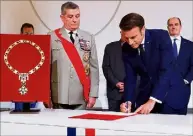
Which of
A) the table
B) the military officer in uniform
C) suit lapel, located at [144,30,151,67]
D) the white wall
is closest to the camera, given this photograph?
the table

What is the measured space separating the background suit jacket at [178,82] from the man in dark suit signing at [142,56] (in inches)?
1.1

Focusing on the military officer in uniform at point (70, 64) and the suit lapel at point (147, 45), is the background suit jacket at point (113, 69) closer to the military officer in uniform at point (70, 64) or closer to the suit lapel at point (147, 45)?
the military officer in uniform at point (70, 64)

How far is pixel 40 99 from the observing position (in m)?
1.70

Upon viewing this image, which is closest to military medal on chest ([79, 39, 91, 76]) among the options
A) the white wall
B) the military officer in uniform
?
the military officer in uniform

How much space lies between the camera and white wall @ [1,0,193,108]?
10.9ft

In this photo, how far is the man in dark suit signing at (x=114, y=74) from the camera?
2.69 meters

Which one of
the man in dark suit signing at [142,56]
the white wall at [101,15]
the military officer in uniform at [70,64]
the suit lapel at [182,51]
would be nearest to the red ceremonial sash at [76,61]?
the military officer in uniform at [70,64]

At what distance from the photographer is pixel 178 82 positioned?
2242 mm

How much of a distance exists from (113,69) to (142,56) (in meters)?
0.79

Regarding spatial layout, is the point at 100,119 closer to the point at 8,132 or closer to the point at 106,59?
the point at 106,59

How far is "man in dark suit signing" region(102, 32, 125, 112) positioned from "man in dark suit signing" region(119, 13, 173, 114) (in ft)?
1.96

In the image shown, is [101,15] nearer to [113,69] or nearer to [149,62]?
[113,69]

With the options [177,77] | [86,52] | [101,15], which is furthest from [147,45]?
[101,15]

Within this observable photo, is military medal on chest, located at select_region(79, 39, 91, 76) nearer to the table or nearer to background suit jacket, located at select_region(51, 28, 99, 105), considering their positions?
background suit jacket, located at select_region(51, 28, 99, 105)
